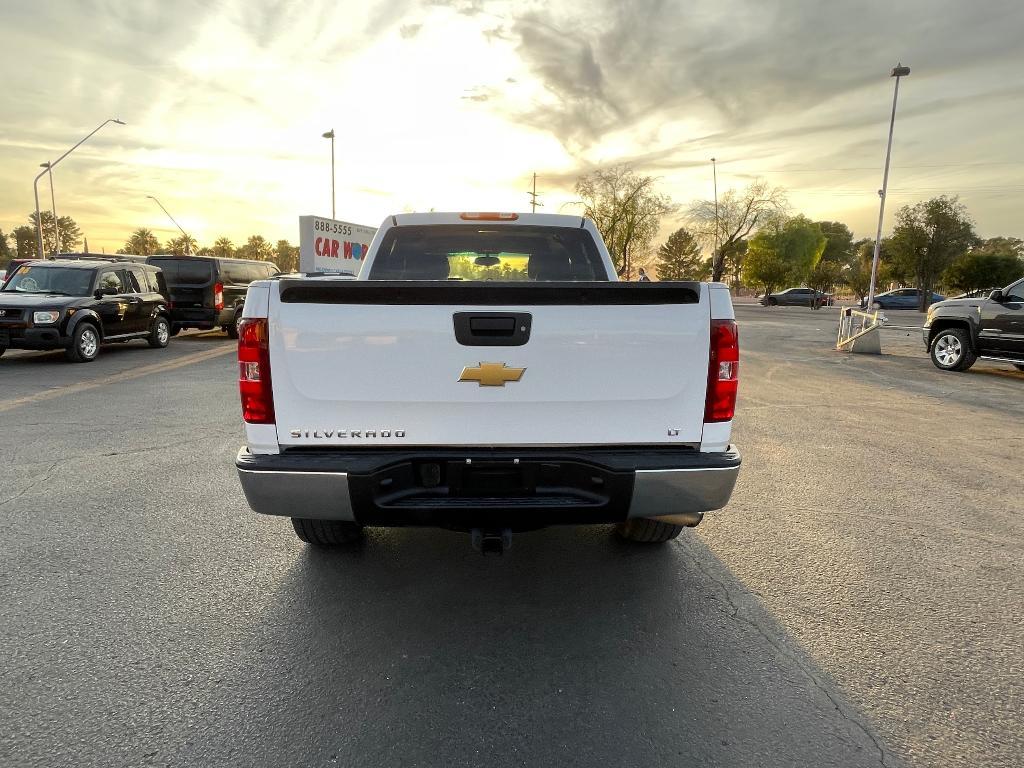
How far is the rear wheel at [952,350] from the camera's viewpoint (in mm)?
11922

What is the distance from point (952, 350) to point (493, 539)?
42.2 feet

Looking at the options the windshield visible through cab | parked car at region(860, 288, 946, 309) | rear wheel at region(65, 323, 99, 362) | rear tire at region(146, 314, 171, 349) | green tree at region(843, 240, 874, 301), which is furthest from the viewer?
green tree at region(843, 240, 874, 301)

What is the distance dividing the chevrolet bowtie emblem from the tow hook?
649 mm

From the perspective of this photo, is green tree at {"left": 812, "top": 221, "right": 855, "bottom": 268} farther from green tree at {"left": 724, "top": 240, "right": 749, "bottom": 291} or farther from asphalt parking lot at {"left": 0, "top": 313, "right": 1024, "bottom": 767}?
asphalt parking lot at {"left": 0, "top": 313, "right": 1024, "bottom": 767}

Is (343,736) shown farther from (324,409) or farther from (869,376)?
(869,376)

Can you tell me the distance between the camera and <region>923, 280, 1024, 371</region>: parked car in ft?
35.8

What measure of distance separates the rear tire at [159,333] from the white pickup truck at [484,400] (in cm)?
1311

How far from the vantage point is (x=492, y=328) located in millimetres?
2596

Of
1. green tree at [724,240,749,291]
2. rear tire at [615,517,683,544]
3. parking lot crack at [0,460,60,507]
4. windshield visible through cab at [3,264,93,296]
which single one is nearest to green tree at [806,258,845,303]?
green tree at [724,240,749,291]

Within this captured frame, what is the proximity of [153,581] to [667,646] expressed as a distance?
2637 millimetres

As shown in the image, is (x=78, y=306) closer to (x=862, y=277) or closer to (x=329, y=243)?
(x=329, y=243)

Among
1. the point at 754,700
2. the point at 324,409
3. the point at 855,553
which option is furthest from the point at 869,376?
the point at 324,409

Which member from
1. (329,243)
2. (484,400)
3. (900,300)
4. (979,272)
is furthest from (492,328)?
(979,272)

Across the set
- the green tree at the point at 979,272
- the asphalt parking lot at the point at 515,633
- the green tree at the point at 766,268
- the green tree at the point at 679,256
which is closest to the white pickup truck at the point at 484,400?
the asphalt parking lot at the point at 515,633
